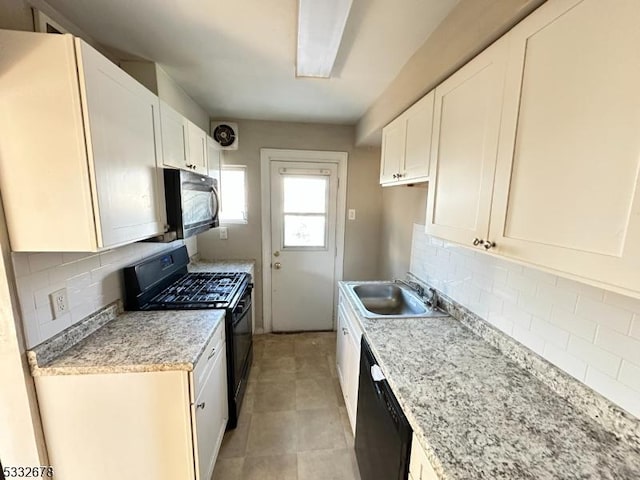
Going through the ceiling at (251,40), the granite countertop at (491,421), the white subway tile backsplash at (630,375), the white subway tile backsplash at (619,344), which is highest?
the ceiling at (251,40)

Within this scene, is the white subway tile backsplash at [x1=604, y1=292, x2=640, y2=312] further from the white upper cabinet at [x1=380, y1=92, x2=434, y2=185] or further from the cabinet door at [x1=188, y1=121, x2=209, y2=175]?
the cabinet door at [x1=188, y1=121, x2=209, y2=175]

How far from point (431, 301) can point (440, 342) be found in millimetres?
504

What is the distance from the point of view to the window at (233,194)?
3.01 meters

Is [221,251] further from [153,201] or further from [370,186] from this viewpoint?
[370,186]

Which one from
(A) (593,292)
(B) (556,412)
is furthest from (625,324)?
(B) (556,412)

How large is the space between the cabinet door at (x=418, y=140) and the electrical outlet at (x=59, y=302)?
188cm

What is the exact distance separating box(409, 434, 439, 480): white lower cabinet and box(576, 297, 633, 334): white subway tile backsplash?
2.42 feet

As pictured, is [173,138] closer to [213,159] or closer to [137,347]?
[213,159]

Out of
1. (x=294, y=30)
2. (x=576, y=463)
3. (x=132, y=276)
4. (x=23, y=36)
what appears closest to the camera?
(x=576, y=463)

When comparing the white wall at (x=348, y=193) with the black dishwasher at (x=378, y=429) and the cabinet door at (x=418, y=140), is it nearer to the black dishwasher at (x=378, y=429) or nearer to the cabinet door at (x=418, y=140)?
the cabinet door at (x=418, y=140)

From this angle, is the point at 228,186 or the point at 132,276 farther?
the point at 228,186

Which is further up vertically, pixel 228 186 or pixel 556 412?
pixel 228 186

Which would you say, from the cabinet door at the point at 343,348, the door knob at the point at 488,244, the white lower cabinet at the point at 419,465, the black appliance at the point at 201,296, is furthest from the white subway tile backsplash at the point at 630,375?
the black appliance at the point at 201,296

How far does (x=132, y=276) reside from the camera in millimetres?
1688
